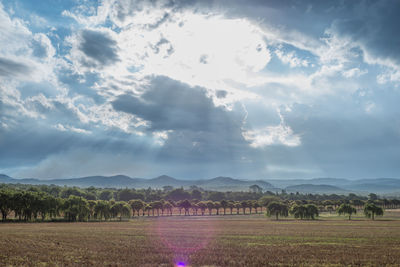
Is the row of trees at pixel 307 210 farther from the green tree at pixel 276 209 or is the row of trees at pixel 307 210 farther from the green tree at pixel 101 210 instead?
the green tree at pixel 101 210

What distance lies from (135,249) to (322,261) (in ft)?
81.4

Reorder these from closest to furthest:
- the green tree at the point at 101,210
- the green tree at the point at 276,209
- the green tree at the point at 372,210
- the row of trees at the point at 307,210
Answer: the green tree at the point at 101,210
the green tree at the point at 372,210
the row of trees at the point at 307,210
the green tree at the point at 276,209

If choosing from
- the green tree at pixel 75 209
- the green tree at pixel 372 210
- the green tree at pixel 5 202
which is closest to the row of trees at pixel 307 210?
the green tree at pixel 372 210

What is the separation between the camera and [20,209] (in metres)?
102

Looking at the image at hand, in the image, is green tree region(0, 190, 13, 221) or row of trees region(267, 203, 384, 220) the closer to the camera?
green tree region(0, 190, 13, 221)

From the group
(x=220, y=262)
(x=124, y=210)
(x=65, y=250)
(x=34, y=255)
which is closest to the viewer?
(x=220, y=262)

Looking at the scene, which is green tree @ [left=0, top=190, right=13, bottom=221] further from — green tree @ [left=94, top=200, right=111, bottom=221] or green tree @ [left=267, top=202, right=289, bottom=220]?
green tree @ [left=267, top=202, right=289, bottom=220]

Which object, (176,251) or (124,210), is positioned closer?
Answer: (176,251)

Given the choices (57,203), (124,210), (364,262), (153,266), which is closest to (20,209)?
(57,203)

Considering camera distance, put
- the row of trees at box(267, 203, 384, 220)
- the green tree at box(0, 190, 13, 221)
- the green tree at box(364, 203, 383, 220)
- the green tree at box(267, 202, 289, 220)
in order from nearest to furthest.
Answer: the green tree at box(0, 190, 13, 221)
the green tree at box(364, 203, 383, 220)
the row of trees at box(267, 203, 384, 220)
the green tree at box(267, 202, 289, 220)

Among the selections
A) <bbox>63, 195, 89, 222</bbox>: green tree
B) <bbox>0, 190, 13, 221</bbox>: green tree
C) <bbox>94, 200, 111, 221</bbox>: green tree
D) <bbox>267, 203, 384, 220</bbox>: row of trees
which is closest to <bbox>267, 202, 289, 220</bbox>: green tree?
<bbox>267, 203, 384, 220</bbox>: row of trees

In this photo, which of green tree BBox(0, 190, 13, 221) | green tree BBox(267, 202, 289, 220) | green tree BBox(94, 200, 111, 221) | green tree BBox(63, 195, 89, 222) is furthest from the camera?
green tree BBox(267, 202, 289, 220)

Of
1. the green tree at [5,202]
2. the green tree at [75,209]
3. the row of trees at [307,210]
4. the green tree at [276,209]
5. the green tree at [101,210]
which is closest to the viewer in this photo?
the green tree at [5,202]

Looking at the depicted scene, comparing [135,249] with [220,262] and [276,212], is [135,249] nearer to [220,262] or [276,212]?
[220,262]
